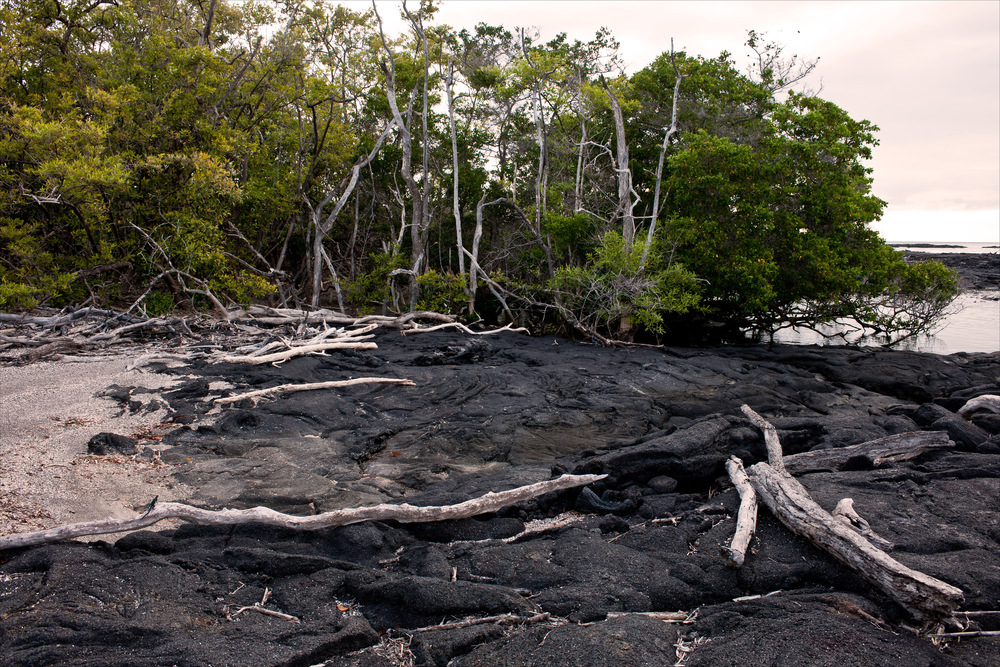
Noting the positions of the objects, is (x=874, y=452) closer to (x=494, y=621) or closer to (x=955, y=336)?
(x=494, y=621)

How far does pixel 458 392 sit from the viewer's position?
9.88m

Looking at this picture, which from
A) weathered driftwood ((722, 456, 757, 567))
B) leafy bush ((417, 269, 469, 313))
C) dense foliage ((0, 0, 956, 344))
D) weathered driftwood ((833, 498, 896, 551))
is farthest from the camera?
leafy bush ((417, 269, 469, 313))

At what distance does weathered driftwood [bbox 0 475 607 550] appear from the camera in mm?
4008

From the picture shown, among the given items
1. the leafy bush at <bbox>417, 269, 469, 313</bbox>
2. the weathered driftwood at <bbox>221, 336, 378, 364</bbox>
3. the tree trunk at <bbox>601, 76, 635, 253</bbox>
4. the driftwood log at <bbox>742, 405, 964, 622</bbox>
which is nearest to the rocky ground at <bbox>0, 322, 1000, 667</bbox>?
the driftwood log at <bbox>742, 405, 964, 622</bbox>

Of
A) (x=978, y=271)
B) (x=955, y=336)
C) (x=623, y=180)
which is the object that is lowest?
(x=955, y=336)

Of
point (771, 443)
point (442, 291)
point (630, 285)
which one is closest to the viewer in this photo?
point (771, 443)

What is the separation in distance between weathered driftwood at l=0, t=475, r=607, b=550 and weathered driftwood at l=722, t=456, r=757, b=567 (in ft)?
5.49

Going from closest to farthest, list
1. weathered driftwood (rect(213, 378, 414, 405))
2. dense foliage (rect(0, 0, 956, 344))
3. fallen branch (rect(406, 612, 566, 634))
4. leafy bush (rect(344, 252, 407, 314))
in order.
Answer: fallen branch (rect(406, 612, 566, 634)), weathered driftwood (rect(213, 378, 414, 405)), dense foliage (rect(0, 0, 956, 344)), leafy bush (rect(344, 252, 407, 314))

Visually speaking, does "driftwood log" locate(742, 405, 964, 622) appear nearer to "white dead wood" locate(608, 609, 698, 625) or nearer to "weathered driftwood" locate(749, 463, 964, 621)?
"weathered driftwood" locate(749, 463, 964, 621)

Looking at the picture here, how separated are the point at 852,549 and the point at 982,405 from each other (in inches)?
223

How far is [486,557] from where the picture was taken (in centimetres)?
424

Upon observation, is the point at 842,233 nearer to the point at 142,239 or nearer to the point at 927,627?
the point at 927,627

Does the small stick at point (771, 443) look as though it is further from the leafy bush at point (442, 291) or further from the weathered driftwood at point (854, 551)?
the leafy bush at point (442, 291)

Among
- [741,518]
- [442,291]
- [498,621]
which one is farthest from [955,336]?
[498,621]
